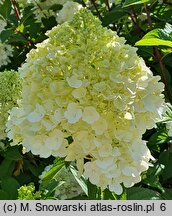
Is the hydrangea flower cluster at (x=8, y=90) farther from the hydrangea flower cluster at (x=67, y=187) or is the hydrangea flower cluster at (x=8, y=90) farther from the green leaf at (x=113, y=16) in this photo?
the green leaf at (x=113, y=16)

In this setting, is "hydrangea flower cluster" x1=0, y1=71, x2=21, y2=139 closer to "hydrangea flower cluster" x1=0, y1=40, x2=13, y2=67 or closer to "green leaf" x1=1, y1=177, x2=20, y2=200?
"green leaf" x1=1, y1=177, x2=20, y2=200

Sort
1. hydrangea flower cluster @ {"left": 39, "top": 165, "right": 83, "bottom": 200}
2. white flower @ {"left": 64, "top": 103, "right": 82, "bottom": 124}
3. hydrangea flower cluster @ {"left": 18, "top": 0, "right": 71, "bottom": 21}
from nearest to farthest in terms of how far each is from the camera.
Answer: white flower @ {"left": 64, "top": 103, "right": 82, "bottom": 124}, hydrangea flower cluster @ {"left": 39, "top": 165, "right": 83, "bottom": 200}, hydrangea flower cluster @ {"left": 18, "top": 0, "right": 71, "bottom": 21}

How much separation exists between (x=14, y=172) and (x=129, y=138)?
3.60 ft

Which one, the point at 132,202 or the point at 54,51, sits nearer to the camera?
the point at 54,51

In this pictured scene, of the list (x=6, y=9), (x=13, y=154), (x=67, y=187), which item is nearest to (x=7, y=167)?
(x=13, y=154)

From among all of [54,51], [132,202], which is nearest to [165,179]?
[132,202]

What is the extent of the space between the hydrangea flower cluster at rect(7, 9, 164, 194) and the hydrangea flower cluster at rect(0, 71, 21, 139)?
0.52 m

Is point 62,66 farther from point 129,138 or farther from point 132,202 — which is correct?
point 132,202

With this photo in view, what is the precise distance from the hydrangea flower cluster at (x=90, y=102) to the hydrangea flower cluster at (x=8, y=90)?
525 mm

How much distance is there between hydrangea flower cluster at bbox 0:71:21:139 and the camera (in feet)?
7.24

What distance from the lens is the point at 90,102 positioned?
1.60 meters

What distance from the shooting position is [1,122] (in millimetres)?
2389

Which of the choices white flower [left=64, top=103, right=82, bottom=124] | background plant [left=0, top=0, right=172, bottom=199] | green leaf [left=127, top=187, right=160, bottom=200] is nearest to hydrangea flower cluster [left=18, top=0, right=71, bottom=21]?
background plant [left=0, top=0, right=172, bottom=199]

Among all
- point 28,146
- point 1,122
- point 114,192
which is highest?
point 28,146
